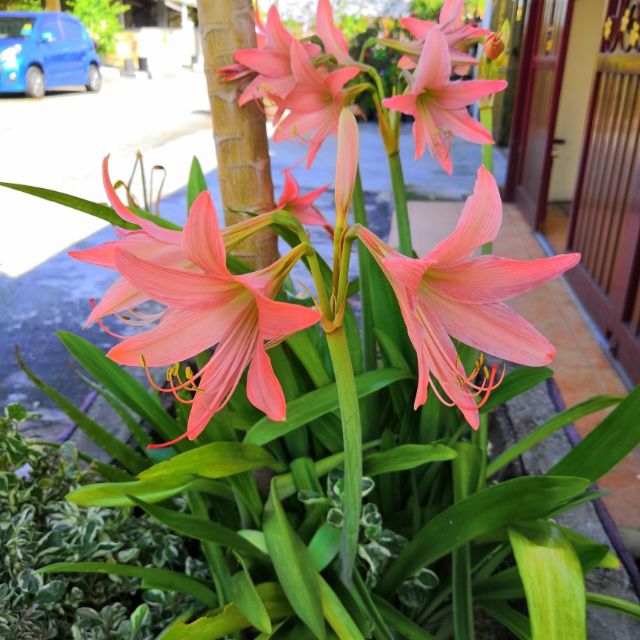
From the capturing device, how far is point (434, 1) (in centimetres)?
1312

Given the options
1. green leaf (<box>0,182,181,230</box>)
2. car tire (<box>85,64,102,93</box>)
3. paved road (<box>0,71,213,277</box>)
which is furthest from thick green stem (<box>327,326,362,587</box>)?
car tire (<box>85,64,102,93</box>)

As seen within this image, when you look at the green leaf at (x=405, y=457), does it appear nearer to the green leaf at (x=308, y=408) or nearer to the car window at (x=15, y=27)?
the green leaf at (x=308, y=408)

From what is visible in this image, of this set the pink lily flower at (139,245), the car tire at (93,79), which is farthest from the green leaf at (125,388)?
the car tire at (93,79)

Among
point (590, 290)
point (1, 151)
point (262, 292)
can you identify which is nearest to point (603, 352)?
point (590, 290)

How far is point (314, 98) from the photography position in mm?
1198

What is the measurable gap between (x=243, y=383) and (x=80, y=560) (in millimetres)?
455

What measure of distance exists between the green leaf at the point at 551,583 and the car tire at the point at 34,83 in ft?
45.8

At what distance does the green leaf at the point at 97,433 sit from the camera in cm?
132

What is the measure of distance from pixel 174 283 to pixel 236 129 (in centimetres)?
82

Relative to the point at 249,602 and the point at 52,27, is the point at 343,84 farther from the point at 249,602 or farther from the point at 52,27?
the point at 52,27

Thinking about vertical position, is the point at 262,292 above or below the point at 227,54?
below

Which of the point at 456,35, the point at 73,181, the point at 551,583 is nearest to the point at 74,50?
the point at 73,181

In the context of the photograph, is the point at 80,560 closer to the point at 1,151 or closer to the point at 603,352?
the point at 603,352

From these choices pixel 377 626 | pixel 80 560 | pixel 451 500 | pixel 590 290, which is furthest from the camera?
pixel 590 290
